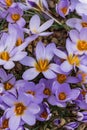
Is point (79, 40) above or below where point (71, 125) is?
above

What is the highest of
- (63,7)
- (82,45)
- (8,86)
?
(63,7)

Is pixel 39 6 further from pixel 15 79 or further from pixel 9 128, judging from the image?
pixel 9 128

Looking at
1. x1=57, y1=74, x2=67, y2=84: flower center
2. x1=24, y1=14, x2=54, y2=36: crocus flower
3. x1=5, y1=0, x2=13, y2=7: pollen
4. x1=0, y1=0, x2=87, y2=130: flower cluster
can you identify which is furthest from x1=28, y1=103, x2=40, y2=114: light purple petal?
x1=5, y1=0, x2=13, y2=7: pollen

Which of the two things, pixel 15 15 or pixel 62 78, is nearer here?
pixel 62 78

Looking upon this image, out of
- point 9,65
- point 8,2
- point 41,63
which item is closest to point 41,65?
point 41,63

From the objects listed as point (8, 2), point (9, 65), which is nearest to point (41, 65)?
point (9, 65)

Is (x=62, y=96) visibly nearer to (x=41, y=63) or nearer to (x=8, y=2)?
(x=41, y=63)

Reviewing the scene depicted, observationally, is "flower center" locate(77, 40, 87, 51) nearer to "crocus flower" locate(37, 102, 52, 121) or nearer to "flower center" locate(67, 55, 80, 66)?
"flower center" locate(67, 55, 80, 66)
